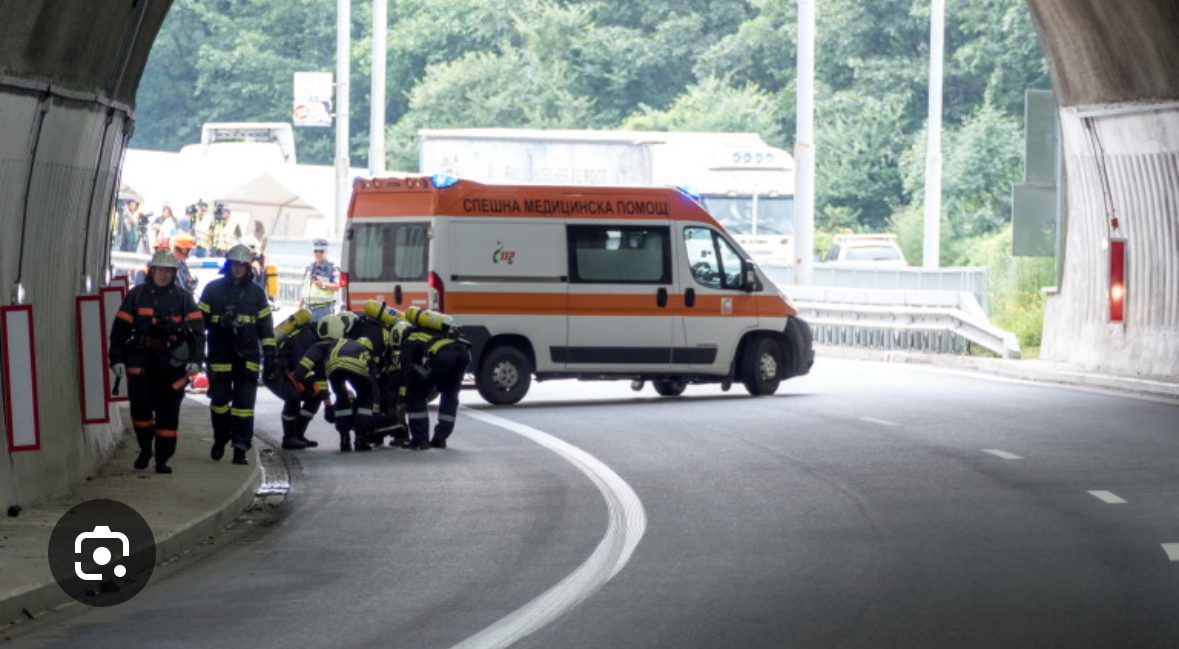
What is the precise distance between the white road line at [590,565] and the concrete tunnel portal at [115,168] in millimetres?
3462

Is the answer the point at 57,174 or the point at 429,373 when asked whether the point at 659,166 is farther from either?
the point at 57,174

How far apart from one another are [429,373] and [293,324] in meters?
1.30

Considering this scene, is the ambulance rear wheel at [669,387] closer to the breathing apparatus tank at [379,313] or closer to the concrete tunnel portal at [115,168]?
the concrete tunnel portal at [115,168]

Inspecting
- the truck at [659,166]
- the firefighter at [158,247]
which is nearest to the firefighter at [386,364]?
the firefighter at [158,247]

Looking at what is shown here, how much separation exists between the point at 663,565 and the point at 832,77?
60.6m

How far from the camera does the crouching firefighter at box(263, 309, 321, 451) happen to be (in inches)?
723

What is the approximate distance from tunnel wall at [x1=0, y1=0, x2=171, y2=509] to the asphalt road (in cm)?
144

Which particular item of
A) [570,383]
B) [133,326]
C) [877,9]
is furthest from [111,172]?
[877,9]

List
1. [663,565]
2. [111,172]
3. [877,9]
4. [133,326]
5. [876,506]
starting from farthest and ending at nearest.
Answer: [877,9]
[111,172]
[133,326]
[876,506]
[663,565]

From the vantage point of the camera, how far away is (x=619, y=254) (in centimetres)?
2308

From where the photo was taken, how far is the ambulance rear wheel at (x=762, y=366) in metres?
23.9

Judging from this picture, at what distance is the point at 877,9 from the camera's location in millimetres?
69625

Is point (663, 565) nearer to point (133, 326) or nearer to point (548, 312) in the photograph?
point (133, 326)

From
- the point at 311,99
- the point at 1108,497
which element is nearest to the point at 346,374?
the point at 1108,497
